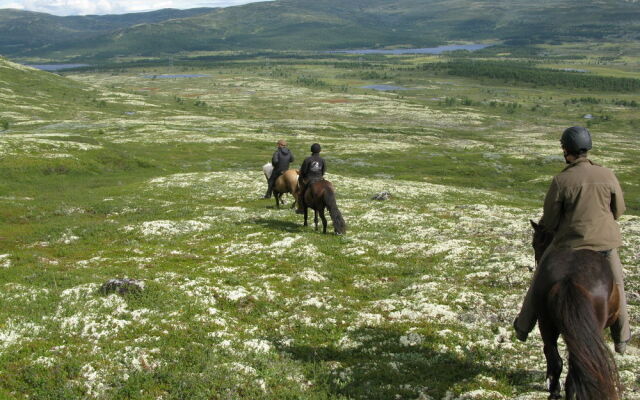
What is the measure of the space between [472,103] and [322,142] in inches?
4648

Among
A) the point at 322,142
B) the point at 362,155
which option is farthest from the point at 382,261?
the point at 322,142

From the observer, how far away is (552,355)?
31.7 feet

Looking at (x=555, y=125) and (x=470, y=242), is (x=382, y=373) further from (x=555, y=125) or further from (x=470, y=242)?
(x=555, y=125)

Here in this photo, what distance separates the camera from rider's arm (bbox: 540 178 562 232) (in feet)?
30.7

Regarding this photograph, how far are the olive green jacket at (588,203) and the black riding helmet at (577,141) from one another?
9.0 inches

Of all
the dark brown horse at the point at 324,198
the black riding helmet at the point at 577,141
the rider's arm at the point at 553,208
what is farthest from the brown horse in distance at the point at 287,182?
the black riding helmet at the point at 577,141

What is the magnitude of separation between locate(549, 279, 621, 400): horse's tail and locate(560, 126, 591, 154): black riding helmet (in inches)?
109

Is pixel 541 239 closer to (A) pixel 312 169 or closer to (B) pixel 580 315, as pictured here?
(B) pixel 580 315

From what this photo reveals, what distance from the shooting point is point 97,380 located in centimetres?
1157

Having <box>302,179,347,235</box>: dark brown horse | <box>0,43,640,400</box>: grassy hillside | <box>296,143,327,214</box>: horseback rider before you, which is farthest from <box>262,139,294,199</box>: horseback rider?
<box>302,179,347,235</box>: dark brown horse

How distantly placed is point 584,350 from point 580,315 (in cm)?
62

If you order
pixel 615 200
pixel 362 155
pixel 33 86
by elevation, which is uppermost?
pixel 33 86

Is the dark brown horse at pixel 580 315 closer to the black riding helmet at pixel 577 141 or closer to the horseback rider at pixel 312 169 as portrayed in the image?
the black riding helmet at pixel 577 141

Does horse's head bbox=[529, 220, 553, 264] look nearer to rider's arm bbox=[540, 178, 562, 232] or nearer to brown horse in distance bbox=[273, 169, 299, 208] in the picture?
rider's arm bbox=[540, 178, 562, 232]
